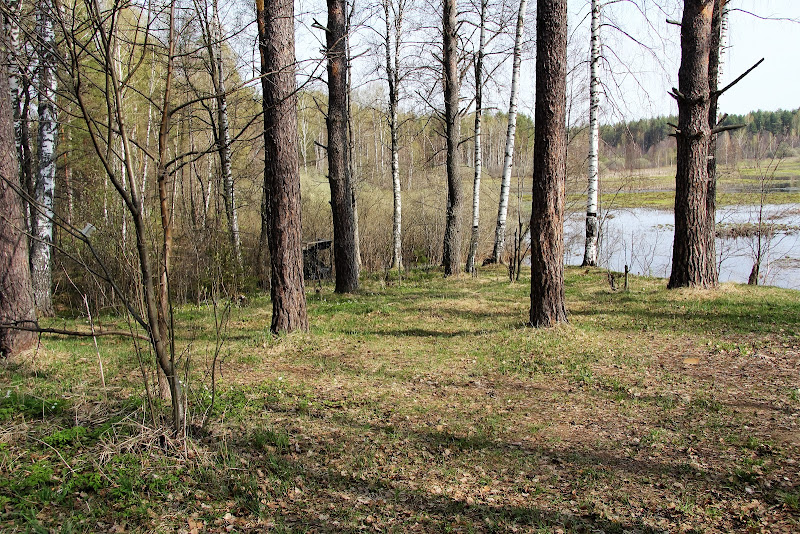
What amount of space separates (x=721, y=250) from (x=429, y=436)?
12195mm

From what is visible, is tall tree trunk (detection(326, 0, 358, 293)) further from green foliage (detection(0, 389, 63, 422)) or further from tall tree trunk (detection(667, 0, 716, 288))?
green foliage (detection(0, 389, 63, 422))

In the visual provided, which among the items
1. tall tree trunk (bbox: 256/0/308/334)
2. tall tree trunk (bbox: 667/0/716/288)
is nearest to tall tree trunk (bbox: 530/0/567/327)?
tall tree trunk (bbox: 667/0/716/288)

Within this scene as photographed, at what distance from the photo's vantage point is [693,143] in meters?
8.88

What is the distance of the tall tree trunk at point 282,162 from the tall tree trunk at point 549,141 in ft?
11.0

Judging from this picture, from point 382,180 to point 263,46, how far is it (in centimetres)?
2317

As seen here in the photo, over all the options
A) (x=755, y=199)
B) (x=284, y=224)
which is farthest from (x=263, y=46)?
(x=755, y=199)

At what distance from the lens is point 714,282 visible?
929 cm

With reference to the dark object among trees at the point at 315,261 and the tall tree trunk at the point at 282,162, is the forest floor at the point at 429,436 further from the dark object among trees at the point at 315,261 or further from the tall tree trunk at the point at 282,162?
the dark object among trees at the point at 315,261

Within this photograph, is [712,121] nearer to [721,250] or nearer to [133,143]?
[721,250]

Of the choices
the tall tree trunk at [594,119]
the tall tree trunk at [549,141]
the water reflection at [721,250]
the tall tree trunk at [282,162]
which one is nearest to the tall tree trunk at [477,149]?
the tall tree trunk at [594,119]

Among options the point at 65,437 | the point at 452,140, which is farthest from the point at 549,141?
the point at 452,140

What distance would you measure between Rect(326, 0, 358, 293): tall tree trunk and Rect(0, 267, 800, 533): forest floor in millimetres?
3930

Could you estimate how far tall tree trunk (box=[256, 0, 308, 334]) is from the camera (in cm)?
679

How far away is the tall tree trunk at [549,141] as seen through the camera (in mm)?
6879
